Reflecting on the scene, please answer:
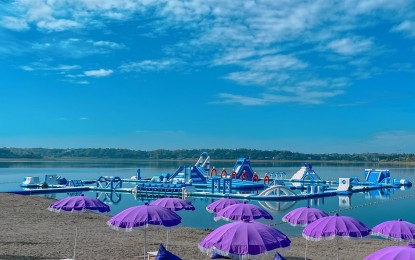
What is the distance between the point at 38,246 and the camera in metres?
12.8


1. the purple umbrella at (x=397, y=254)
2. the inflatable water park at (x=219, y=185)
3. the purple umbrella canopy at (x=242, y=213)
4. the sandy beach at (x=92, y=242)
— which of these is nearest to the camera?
the purple umbrella at (x=397, y=254)

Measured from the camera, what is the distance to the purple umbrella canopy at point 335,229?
8.95 meters

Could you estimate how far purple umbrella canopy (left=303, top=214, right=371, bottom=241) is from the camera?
29.4ft

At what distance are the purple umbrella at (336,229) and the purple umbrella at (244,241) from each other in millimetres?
1826

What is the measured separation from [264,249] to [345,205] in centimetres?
2525

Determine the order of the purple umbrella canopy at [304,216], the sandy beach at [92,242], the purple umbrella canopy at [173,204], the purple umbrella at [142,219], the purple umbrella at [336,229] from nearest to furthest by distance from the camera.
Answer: the purple umbrella at [336,229]
the purple umbrella at [142,219]
the purple umbrella canopy at [304,216]
the sandy beach at [92,242]
the purple umbrella canopy at [173,204]

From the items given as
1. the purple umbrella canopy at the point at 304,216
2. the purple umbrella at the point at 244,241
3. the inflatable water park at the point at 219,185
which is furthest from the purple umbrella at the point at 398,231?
the inflatable water park at the point at 219,185

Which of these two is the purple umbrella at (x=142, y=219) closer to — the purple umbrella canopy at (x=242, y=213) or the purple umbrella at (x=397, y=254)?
the purple umbrella canopy at (x=242, y=213)

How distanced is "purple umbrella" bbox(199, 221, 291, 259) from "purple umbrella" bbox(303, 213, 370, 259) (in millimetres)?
1826

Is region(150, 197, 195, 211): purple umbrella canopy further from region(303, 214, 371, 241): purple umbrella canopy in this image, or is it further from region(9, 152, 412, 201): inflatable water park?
region(9, 152, 412, 201): inflatable water park

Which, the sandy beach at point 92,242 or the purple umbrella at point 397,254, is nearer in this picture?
the purple umbrella at point 397,254

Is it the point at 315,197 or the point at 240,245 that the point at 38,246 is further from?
the point at 315,197

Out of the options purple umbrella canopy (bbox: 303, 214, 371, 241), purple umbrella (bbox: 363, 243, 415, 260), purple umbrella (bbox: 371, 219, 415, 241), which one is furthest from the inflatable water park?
purple umbrella (bbox: 363, 243, 415, 260)

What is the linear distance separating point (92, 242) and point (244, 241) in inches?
322
